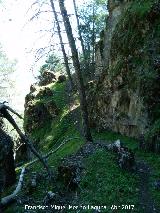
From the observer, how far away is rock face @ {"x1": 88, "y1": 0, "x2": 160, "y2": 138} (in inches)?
543

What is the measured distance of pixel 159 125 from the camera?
40.3 feet

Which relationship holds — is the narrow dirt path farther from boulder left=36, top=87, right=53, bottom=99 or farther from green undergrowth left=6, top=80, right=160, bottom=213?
boulder left=36, top=87, right=53, bottom=99

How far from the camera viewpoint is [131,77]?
1543 centimetres

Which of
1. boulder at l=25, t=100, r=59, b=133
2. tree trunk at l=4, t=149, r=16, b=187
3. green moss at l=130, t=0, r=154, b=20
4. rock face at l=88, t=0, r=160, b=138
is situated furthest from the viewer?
boulder at l=25, t=100, r=59, b=133

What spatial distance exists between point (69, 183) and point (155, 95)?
6.02 m

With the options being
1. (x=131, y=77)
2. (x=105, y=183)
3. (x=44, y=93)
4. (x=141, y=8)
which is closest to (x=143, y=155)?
(x=105, y=183)

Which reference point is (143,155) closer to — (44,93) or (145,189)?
(145,189)

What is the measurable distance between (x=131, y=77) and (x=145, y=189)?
697 centimetres

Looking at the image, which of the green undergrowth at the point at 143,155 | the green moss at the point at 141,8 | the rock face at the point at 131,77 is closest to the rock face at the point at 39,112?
the rock face at the point at 131,77

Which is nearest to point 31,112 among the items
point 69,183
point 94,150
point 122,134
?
point 122,134

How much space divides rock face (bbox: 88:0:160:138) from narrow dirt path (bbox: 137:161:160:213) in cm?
160

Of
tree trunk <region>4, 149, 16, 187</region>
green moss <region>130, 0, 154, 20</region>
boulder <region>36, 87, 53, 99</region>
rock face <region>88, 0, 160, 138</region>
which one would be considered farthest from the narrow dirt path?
boulder <region>36, 87, 53, 99</region>

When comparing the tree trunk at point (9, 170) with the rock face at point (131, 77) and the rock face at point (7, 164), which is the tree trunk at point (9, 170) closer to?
the rock face at point (7, 164)

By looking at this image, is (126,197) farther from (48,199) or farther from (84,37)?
(84,37)
